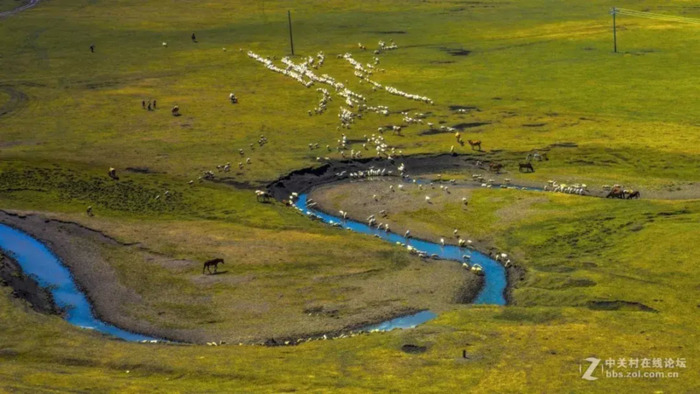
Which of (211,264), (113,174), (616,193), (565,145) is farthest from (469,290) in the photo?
(113,174)

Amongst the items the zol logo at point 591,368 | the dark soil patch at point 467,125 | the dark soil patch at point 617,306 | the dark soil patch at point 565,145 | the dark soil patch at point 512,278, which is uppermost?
the zol logo at point 591,368

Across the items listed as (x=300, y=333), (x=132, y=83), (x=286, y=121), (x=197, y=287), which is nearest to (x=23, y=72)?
(x=132, y=83)

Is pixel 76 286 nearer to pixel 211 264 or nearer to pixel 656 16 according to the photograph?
pixel 211 264

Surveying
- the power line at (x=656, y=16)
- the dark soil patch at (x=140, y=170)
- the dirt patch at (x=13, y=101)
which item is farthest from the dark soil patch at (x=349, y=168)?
the power line at (x=656, y=16)

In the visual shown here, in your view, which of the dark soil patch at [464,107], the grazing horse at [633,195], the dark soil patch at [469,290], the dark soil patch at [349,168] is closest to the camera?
the dark soil patch at [469,290]

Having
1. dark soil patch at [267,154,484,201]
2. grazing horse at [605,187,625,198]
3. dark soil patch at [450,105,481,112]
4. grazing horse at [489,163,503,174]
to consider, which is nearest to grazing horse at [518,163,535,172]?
grazing horse at [489,163,503,174]

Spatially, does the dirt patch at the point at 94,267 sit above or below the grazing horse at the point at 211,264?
below

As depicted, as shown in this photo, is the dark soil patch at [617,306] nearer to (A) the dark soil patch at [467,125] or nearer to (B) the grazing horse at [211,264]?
(B) the grazing horse at [211,264]
